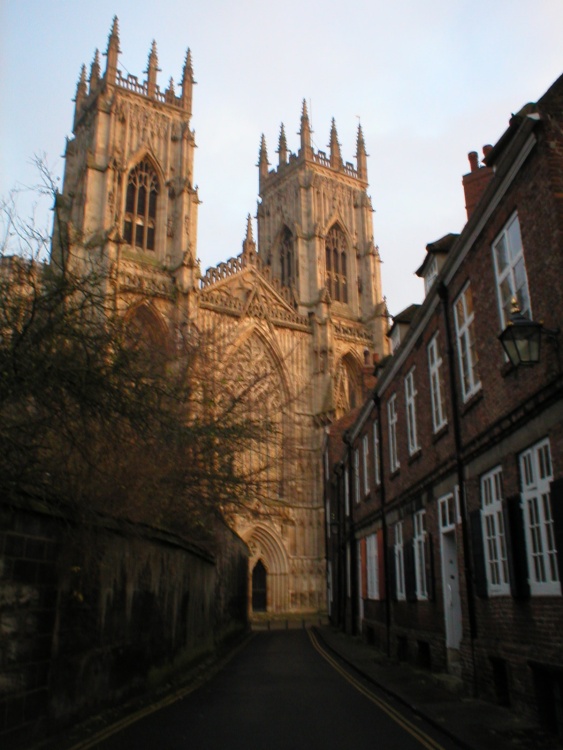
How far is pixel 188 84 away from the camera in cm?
5378

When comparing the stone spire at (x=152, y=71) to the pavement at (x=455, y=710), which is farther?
the stone spire at (x=152, y=71)

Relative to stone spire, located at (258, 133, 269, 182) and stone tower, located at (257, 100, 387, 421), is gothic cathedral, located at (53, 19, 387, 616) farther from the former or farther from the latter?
stone spire, located at (258, 133, 269, 182)

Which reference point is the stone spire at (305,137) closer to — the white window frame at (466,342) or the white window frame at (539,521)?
the white window frame at (466,342)

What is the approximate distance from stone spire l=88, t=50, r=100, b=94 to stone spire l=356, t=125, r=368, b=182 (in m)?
22.3

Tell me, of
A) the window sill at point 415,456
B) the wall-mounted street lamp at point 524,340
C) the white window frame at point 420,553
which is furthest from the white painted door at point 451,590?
the wall-mounted street lamp at point 524,340

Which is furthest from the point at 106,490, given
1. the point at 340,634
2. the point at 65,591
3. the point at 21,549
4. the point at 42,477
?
the point at 340,634

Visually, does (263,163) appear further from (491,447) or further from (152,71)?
(491,447)

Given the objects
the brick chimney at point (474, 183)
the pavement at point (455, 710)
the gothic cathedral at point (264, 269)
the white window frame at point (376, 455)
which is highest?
the gothic cathedral at point (264, 269)

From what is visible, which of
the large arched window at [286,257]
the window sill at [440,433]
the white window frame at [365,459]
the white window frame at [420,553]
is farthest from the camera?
the large arched window at [286,257]

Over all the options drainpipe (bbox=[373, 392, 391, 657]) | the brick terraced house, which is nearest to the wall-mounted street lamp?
the brick terraced house

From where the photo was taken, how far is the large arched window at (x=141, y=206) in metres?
46.7

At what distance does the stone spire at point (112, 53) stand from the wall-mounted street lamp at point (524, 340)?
Result: 4844 cm

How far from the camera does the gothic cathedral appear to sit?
143ft

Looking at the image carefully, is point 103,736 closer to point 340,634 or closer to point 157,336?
point 157,336
